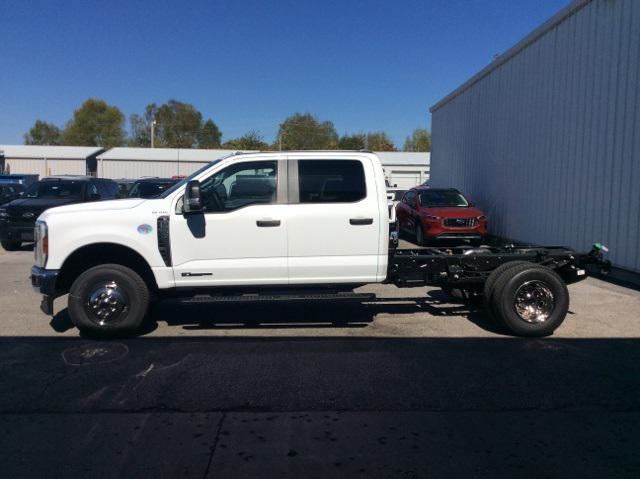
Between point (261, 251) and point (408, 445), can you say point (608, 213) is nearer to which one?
point (261, 251)

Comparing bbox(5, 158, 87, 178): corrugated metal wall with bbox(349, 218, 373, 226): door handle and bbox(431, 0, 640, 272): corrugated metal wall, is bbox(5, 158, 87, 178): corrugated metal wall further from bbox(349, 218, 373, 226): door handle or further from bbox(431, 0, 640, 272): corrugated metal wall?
bbox(349, 218, 373, 226): door handle

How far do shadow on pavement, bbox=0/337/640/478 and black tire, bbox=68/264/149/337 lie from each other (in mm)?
229

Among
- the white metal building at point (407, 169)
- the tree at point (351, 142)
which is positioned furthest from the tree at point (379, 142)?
the white metal building at point (407, 169)

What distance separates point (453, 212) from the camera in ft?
50.9

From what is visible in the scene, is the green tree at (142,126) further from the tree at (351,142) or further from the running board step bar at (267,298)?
the running board step bar at (267,298)

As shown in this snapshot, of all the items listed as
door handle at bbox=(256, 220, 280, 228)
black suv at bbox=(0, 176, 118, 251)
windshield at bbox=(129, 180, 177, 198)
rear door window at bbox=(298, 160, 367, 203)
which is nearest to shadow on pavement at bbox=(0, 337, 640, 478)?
door handle at bbox=(256, 220, 280, 228)

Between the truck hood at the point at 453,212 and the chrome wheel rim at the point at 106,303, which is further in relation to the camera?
the truck hood at the point at 453,212

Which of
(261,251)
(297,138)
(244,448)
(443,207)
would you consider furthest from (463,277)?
(297,138)

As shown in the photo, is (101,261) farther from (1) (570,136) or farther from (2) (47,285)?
(1) (570,136)

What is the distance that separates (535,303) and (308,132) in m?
66.1

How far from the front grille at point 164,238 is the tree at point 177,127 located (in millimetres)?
80213

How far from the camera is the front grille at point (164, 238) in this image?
6.60 m

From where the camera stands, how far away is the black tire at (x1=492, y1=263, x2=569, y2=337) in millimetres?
6930

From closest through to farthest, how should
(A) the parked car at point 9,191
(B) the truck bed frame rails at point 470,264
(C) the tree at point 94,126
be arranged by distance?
(B) the truck bed frame rails at point 470,264
(A) the parked car at point 9,191
(C) the tree at point 94,126
